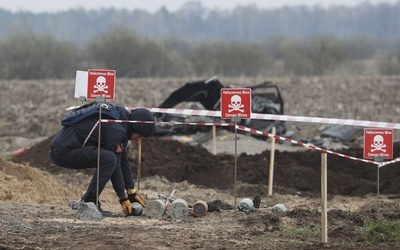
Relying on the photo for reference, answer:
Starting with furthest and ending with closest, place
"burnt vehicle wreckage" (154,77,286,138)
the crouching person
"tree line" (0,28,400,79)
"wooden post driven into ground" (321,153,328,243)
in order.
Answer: "tree line" (0,28,400,79)
"burnt vehicle wreckage" (154,77,286,138)
the crouching person
"wooden post driven into ground" (321,153,328,243)

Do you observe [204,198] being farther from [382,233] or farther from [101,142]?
[382,233]

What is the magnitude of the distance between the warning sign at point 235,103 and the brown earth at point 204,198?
1.50 metres

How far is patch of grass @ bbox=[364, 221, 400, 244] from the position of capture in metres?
10.0

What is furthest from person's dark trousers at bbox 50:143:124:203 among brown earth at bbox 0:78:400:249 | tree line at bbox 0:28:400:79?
tree line at bbox 0:28:400:79

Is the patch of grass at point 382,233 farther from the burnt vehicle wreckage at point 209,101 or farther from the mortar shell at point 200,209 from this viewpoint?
the burnt vehicle wreckage at point 209,101

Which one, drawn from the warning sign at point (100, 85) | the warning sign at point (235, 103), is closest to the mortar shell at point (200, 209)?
the warning sign at point (235, 103)

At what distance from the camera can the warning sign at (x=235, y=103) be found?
540 inches

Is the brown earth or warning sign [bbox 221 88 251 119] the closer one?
the brown earth

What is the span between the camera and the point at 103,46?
72312 mm

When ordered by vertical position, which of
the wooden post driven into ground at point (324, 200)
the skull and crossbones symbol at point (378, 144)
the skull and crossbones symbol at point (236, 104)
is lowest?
the wooden post driven into ground at point (324, 200)

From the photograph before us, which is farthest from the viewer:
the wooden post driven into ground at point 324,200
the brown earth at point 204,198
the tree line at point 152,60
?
the tree line at point 152,60

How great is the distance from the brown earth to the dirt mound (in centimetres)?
2

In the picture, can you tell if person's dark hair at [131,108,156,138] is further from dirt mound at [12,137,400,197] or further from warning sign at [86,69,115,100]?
dirt mound at [12,137,400,197]

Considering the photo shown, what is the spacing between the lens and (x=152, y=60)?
7419 cm
